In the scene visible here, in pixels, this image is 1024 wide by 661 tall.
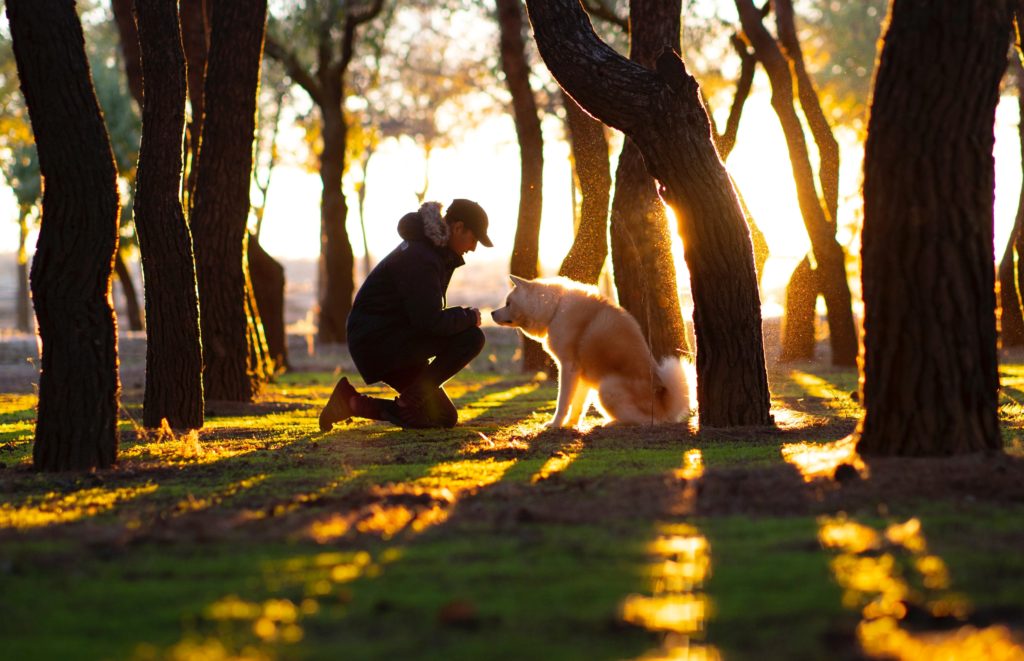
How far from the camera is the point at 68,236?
8594 millimetres

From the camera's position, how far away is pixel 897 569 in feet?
16.4

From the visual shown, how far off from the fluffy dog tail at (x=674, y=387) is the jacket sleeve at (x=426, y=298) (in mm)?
1813


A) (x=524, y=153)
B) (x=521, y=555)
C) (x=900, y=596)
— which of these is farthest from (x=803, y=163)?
(x=900, y=596)

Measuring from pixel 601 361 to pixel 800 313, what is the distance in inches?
521

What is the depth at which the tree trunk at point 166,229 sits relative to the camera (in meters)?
11.8

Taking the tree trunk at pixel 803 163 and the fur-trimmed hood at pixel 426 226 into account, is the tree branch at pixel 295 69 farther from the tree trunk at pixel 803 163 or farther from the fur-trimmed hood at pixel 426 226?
the fur-trimmed hood at pixel 426 226

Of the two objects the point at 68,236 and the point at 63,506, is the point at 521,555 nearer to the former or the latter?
the point at 63,506

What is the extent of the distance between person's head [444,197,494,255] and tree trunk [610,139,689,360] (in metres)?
3.35

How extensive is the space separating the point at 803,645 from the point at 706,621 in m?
0.38

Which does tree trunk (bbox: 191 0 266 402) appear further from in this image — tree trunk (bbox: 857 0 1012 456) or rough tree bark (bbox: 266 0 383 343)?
rough tree bark (bbox: 266 0 383 343)

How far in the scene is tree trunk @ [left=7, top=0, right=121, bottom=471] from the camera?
858 centimetres

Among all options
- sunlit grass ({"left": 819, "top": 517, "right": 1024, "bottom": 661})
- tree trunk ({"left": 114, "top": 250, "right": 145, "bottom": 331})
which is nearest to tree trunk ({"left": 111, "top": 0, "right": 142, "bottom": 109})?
sunlit grass ({"left": 819, "top": 517, "right": 1024, "bottom": 661})

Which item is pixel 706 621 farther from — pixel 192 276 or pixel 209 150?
pixel 209 150

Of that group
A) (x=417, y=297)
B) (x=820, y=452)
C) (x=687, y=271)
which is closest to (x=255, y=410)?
(x=417, y=297)
